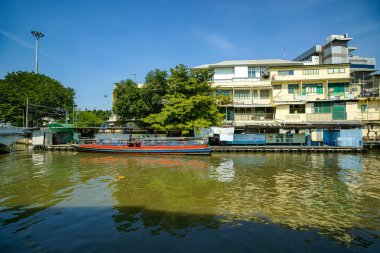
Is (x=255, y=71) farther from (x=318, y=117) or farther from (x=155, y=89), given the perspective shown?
(x=155, y=89)

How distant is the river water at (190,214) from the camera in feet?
20.3

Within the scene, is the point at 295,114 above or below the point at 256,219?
above

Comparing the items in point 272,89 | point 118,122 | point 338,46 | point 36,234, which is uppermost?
point 338,46

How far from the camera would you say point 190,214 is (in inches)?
325

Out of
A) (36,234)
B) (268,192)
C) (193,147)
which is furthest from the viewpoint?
(193,147)

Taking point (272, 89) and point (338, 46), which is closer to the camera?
point (272, 89)

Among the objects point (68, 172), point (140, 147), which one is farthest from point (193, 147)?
point (68, 172)

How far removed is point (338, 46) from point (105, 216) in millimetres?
57267

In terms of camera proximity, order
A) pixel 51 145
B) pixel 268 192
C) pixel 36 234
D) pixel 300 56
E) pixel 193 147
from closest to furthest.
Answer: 1. pixel 36 234
2. pixel 268 192
3. pixel 193 147
4. pixel 51 145
5. pixel 300 56

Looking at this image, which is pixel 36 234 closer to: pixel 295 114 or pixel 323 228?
pixel 323 228

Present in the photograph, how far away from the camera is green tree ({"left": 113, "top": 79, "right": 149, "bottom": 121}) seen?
32219 mm

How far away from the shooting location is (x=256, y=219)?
7.75m

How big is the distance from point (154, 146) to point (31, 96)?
2497 centimetres

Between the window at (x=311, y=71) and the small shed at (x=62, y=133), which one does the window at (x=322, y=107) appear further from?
the small shed at (x=62, y=133)
